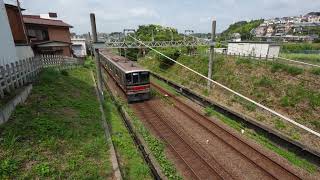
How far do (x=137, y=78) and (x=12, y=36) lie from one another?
9.90 m

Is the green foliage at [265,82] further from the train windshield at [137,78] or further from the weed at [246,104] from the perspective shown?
the train windshield at [137,78]

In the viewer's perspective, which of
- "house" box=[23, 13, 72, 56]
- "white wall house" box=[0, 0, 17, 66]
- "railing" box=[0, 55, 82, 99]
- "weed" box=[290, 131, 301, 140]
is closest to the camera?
"railing" box=[0, 55, 82, 99]

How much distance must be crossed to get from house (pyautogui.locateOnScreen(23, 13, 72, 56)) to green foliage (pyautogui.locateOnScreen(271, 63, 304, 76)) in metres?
28.1

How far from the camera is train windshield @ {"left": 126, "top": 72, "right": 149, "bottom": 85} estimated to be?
683 inches

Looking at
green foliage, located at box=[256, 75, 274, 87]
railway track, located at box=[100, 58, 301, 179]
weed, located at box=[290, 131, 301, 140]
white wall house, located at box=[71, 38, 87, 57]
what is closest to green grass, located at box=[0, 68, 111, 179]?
railway track, located at box=[100, 58, 301, 179]

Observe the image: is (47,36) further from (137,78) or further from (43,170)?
(43,170)

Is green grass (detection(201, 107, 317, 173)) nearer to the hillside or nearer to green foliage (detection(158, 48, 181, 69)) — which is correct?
the hillside

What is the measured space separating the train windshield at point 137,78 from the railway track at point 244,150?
14.4 ft

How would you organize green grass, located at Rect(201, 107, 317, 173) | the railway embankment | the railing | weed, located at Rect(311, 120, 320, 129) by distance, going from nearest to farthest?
the railing
green grass, located at Rect(201, 107, 317, 173)
weed, located at Rect(311, 120, 320, 129)
the railway embankment

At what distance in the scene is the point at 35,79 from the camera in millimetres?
14594

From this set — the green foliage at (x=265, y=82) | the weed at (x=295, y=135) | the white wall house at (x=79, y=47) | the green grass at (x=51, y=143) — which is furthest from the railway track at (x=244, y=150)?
the white wall house at (x=79, y=47)

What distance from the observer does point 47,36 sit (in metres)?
31.9

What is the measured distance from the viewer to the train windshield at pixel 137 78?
17.4 m

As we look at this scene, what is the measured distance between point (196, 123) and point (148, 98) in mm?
6310
